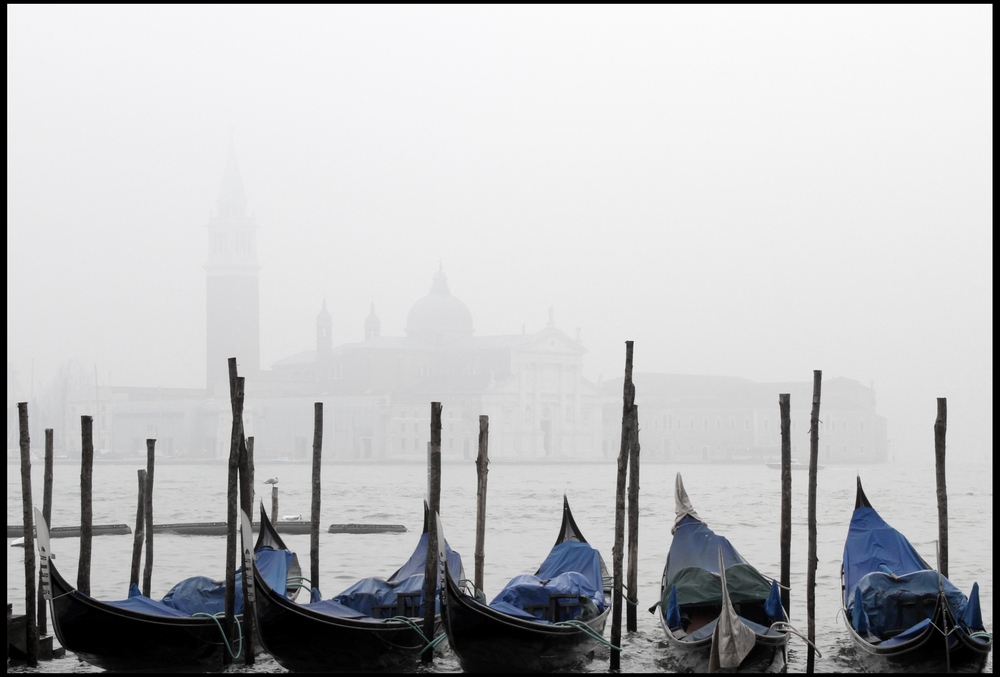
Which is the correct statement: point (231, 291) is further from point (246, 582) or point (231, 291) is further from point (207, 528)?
point (246, 582)

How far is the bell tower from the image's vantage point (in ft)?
199

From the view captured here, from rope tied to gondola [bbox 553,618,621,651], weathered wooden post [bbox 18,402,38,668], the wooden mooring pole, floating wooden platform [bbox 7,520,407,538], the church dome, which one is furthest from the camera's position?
the church dome

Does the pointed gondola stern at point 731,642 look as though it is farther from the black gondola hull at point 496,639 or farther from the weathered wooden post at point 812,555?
the black gondola hull at point 496,639

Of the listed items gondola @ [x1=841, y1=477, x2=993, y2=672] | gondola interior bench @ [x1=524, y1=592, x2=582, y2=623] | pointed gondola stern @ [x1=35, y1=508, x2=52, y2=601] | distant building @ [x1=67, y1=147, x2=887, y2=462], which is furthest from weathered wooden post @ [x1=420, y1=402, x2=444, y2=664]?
distant building @ [x1=67, y1=147, x2=887, y2=462]

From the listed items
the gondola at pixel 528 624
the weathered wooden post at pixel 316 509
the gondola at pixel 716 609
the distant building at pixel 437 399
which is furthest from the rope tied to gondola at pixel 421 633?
the distant building at pixel 437 399

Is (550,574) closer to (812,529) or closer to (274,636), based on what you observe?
(812,529)

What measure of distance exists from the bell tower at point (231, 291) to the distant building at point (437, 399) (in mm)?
71

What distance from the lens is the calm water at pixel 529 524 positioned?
9305 millimetres

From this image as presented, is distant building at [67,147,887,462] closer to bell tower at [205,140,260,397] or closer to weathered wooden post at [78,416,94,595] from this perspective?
bell tower at [205,140,260,397]

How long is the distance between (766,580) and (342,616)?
233 cm

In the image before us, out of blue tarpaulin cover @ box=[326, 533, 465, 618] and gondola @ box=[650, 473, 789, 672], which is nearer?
gondola @ box=[650, 473, 789, 672]

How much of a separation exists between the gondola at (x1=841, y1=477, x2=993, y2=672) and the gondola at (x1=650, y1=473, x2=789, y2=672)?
1.38 feet

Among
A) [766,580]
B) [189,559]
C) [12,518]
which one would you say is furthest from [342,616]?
[12,518]

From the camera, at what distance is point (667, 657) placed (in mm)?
6730
